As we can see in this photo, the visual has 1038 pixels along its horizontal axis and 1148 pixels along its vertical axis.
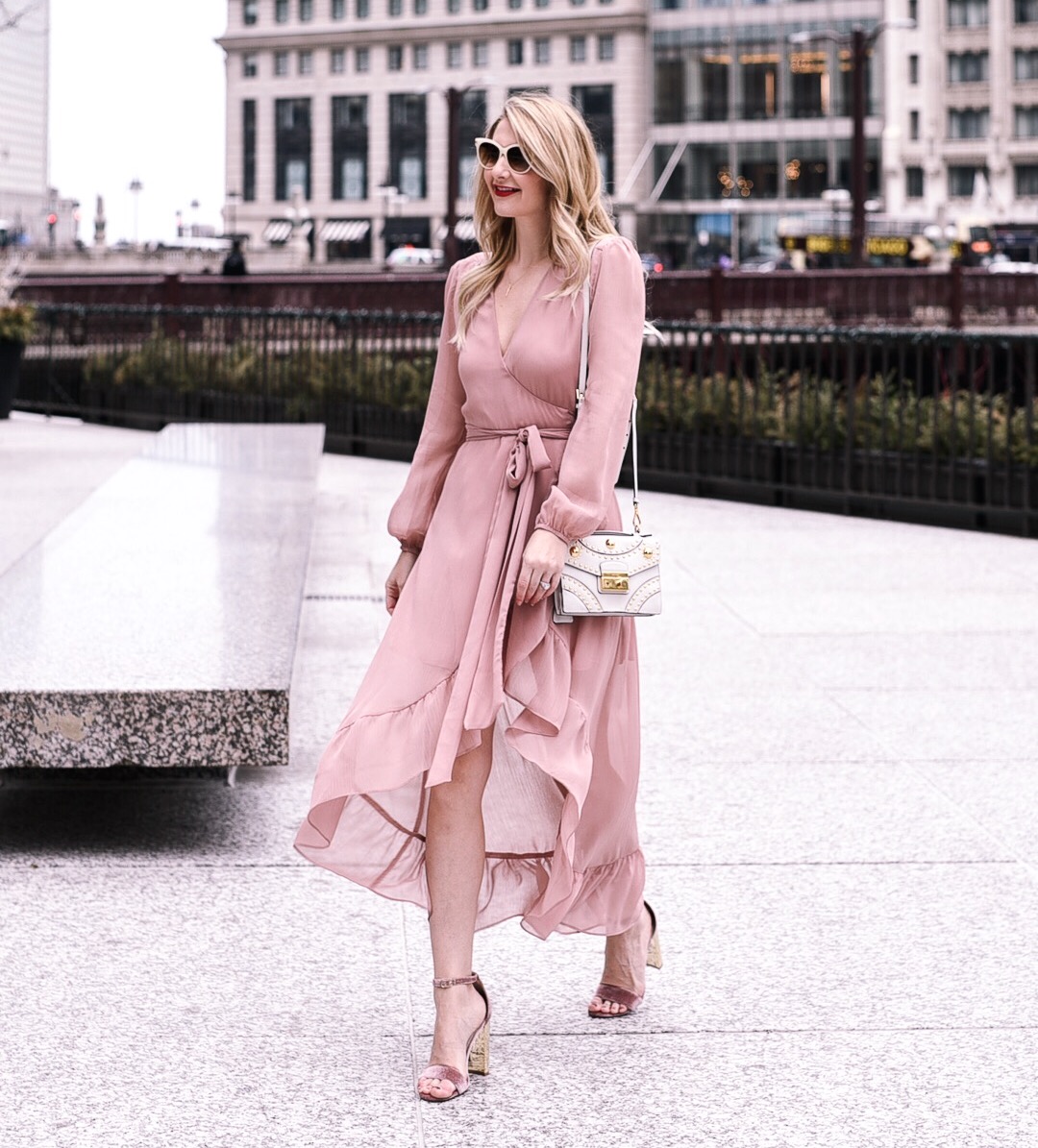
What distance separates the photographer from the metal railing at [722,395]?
40.5 ft

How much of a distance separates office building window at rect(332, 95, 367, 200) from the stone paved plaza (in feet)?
433

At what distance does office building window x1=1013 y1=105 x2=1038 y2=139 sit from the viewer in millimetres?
113812

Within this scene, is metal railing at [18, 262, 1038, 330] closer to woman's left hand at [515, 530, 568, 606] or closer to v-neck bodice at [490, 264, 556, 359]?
v-neck bodice at [490, 264, 556, 359]

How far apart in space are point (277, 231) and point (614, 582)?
134995mm

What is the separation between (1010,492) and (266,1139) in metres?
9.67

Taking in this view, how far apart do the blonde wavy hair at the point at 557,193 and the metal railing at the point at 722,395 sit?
8.56 m

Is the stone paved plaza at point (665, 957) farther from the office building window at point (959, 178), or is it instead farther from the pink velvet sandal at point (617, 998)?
the office building window at point (959, 178)

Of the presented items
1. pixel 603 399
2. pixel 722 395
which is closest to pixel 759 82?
pixel 722 395

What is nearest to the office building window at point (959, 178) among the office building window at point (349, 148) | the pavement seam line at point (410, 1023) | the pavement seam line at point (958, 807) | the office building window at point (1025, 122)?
the office building window at point (1025, 122)

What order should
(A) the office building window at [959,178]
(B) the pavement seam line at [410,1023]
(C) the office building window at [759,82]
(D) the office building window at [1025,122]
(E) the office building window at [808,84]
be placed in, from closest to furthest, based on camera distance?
(B) the pavement seam line at [410,1023], (D) the office building window at [1025,122], (A) the office building window at [959,178], (E) the office building window at [808,84], (C) the office building window at [759,82]

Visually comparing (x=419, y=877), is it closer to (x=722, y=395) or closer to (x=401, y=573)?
(x=401, y=573)

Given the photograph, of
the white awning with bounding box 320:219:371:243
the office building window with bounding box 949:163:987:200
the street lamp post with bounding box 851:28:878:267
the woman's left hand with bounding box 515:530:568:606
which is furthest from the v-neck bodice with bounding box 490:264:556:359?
the white awning with bounding box 320:219:371:243

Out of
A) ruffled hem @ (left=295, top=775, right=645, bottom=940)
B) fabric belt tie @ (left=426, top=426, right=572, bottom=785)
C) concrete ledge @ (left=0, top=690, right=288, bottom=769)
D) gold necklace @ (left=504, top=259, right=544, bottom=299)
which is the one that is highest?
gold necklace @ (left=504, top=259, right=544, bottom=299)

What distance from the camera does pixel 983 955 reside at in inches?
166
